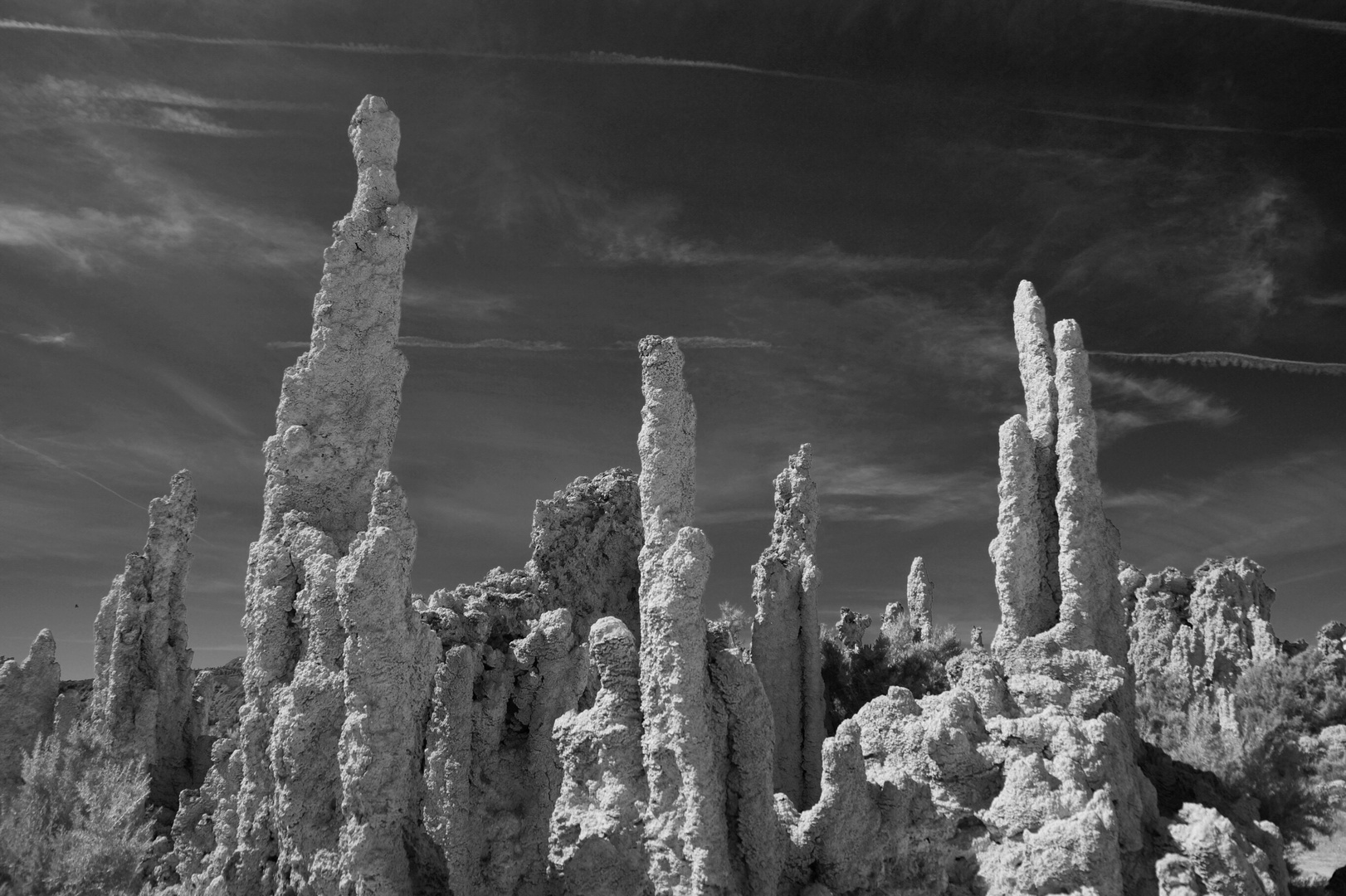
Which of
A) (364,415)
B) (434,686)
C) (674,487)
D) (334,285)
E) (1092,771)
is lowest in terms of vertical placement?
(1092,771)

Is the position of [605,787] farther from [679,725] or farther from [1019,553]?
[1019,553]

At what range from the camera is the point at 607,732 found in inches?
468

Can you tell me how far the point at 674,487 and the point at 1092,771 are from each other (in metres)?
7.17

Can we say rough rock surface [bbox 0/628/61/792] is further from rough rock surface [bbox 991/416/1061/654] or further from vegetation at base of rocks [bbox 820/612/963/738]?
rough rock surface [bbox 991/416/1061/654]

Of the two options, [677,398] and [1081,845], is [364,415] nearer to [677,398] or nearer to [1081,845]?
[677,398]

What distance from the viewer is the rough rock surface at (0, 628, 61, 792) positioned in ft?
77.3

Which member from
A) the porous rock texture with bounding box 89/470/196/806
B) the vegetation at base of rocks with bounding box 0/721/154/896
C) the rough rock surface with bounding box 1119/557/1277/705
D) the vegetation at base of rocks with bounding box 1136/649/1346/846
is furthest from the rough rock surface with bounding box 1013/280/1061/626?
the porous rock texture with bounding box 89/470/196/806

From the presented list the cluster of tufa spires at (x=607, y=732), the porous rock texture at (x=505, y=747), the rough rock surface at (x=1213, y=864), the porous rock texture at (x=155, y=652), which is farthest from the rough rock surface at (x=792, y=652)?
the porous rock texture at (x=155, y=652)

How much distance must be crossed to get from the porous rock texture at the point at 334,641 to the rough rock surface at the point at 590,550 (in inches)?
367

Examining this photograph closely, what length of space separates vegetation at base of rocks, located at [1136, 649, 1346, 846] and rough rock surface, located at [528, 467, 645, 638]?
1318 cm

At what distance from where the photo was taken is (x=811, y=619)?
2486cm

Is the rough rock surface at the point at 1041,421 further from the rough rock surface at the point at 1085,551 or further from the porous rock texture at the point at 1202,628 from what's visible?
the porous rock texture at the point at 1202,628

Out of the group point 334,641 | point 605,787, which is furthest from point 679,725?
point 334,641

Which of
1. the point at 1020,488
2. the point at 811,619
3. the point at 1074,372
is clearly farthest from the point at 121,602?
the point at 1074,372
